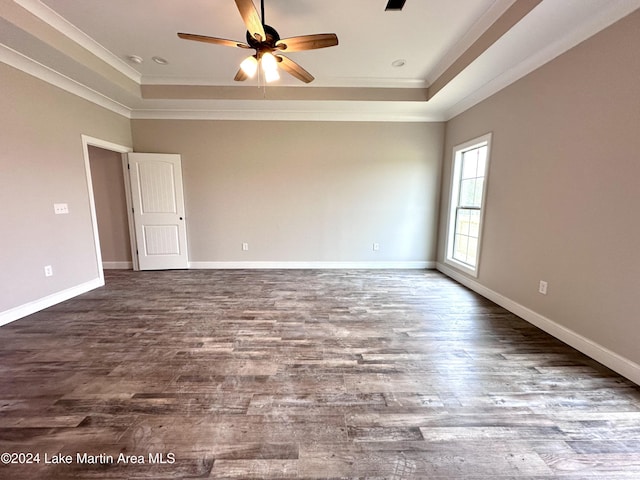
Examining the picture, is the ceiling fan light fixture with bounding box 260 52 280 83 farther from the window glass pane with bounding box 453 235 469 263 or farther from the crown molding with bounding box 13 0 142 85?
the window glass pane with bounding box 453 235 469 263

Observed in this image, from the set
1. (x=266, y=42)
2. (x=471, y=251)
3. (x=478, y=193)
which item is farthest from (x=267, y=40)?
(x=471, y=251)

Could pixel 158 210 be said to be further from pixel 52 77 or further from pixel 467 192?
pixel 467 192

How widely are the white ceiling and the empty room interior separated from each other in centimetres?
3

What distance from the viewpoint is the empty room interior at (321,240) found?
1.40 metres

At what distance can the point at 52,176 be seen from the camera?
10.1ft

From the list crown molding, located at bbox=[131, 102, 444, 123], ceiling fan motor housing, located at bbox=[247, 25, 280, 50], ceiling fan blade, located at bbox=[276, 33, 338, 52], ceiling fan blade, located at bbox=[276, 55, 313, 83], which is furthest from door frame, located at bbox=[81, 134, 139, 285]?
ceiling fan blade, located at bbox=[276, 33, 338, 52]

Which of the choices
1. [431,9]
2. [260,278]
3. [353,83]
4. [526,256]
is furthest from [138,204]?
[526,256]

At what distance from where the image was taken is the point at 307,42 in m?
2.11

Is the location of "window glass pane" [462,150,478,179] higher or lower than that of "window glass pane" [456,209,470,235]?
higher

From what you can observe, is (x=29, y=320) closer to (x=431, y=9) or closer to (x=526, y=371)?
(x=526, y=371)

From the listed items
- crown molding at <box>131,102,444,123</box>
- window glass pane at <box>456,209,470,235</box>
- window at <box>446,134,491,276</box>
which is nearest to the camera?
window at <box>446,134,491,276</box>

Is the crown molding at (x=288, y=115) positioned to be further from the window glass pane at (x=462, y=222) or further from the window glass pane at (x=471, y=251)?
the window glass pane at (x=471, y=251)

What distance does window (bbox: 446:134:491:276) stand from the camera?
363 centimetres

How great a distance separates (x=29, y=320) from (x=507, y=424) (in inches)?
172
